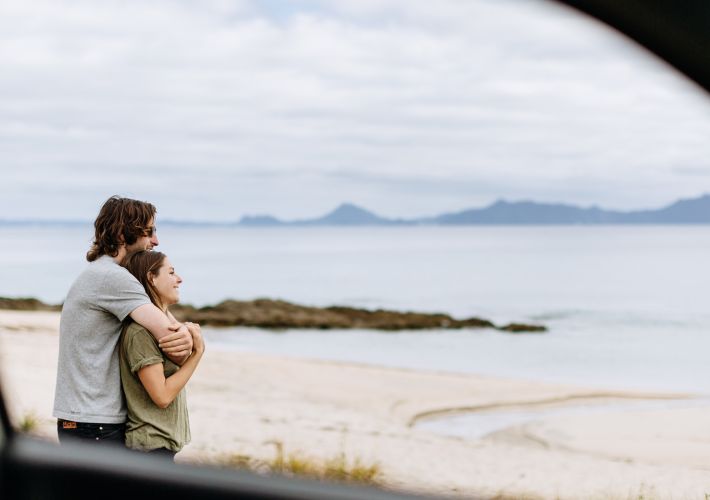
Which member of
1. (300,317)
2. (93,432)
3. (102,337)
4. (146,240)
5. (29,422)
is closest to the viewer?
(93,432)

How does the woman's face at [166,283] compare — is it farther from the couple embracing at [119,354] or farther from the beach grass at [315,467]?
the beach grass at [315,467]

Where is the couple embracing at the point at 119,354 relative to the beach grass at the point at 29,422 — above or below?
above

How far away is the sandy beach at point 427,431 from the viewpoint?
10.4 meters

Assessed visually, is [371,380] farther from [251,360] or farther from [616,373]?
[616,373]

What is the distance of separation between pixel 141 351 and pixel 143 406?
17cm

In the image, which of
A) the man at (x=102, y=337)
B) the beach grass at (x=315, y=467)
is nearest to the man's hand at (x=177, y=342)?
the man at (x=102, y=337)

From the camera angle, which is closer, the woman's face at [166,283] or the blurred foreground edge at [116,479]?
the blurred foreground edge at [116,479]

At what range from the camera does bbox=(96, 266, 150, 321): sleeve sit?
2729 millimetres

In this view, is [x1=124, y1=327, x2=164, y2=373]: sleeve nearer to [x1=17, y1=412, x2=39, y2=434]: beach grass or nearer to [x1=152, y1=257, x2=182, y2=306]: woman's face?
[x1=152, y1=257, x2=182, y2=306]: woman's face

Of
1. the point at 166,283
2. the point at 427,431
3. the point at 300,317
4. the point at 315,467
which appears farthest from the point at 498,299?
the point at 166,283

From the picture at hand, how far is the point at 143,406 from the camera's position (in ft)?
9.12

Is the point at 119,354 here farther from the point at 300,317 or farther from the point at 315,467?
the point at 300,317

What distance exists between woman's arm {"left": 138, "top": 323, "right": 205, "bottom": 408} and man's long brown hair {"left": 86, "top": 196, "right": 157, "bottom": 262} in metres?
0.38

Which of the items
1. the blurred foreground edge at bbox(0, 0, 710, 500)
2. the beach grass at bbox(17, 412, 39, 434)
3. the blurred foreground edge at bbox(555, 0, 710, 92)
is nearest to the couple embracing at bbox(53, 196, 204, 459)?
the blurred foreground edge at bbox(0, 0, 710, 500)
